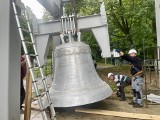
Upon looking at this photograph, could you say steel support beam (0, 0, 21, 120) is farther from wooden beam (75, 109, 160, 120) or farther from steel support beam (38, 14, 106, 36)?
wooden beam (75, 109, 160, 120)

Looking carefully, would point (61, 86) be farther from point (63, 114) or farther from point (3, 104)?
point (3, 104)

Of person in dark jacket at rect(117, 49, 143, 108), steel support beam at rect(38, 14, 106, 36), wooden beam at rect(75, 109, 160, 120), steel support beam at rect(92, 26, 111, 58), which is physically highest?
steel support beam at rect(38, 14, 106, 36)

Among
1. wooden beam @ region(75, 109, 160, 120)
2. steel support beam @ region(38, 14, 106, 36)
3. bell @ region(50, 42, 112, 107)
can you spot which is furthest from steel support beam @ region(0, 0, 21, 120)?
wooden beam @ region(75, 109, 160, 120)

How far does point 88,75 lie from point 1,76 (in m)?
2.98

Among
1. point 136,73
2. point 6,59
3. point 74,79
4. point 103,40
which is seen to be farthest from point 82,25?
point 6,59

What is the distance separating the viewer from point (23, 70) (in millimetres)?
6547

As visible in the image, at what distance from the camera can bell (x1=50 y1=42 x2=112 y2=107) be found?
5797 mm

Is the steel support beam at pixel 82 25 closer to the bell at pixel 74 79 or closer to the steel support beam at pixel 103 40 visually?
the steel support beam at pixel 103 40

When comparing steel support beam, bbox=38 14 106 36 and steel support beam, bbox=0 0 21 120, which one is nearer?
steel support beam, bbox=0 0 21 120

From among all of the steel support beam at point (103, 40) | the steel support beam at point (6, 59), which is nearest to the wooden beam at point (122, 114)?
the steel support beam at point (103, 40)

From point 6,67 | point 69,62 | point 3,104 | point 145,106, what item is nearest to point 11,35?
point 6,67

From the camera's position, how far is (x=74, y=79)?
235 inches

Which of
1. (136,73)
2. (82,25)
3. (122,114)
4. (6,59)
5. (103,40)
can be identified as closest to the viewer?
(6,59)

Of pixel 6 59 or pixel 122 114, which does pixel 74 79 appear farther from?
pixel 6 59
